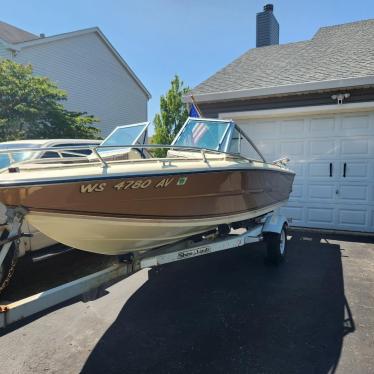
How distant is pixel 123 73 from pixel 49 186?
20.3 m

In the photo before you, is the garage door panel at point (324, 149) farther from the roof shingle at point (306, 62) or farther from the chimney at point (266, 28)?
the chimney at point (266, 28)

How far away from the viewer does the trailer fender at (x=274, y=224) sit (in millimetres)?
5027

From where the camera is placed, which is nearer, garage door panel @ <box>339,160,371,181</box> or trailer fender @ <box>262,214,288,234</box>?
trailer fender @ <box>262,214,288,234</box>

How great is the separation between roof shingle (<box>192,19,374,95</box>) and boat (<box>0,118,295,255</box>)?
4501mm

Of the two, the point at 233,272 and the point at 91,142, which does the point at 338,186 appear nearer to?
the point at 233,272

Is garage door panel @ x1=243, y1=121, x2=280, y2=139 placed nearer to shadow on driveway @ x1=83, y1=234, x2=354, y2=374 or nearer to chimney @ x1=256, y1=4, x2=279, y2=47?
shadow on driveway @ x1=83, y1=234, x2=354, y2=374

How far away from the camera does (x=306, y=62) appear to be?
898cm

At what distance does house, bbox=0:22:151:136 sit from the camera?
15213mm

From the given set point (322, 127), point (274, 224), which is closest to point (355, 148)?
point (322, 127)

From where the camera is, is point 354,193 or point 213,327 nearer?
point 213,327

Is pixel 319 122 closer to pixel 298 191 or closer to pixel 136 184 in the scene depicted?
pixel 298 191

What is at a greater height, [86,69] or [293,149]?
[86,69]

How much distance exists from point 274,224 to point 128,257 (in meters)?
2.58

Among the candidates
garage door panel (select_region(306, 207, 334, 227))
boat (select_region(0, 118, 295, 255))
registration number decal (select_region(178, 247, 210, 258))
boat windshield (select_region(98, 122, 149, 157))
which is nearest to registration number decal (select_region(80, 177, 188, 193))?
boat (select_region(0, 118, 295, 255))
